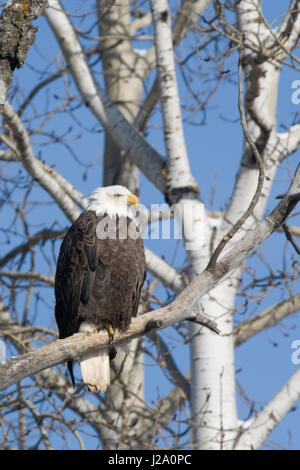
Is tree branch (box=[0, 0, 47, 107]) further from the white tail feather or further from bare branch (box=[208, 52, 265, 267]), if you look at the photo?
the white tail feather

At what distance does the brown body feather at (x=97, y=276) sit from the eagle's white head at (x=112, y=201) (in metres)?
0.10

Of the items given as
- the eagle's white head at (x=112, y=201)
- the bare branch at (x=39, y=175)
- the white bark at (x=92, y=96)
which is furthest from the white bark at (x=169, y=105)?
the eagle's white head at (x=112, y=201)

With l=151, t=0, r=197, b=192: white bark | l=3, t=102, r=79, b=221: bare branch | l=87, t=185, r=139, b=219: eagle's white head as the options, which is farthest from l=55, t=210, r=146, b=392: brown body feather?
l=151, t=0, r=197, b=192: white bark

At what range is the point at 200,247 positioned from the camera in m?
5.99

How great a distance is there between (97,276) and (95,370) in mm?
538

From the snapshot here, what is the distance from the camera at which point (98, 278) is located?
4.18 m

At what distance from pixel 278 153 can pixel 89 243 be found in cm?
250

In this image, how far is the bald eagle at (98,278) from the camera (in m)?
4.15

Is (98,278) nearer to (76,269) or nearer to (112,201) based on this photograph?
(76,269)

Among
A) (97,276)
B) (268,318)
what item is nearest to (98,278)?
(97,276)

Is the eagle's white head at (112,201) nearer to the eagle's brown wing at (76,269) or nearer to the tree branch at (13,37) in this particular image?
the eagle's brown wing at (76,269)
